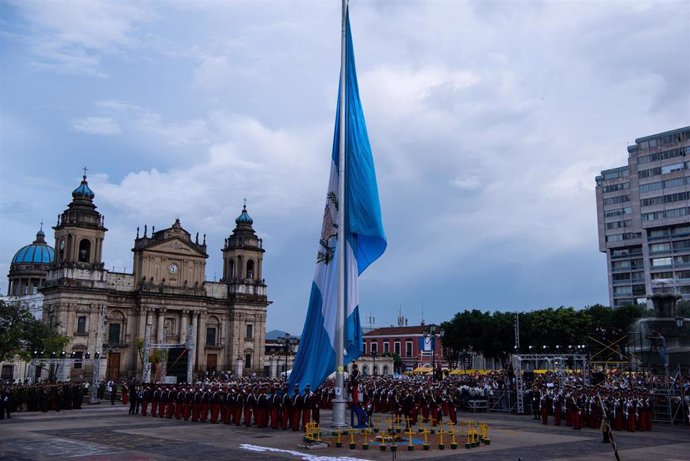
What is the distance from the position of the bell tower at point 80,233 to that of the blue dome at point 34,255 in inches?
984

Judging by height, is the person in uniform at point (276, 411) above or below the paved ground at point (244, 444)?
above

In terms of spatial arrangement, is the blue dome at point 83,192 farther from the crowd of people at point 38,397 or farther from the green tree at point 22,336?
the crowd of people at point 38,397

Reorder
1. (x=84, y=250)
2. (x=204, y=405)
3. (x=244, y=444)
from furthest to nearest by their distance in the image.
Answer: (x=84, y=250) → (x=204, y=405) → (x=244, y=444)

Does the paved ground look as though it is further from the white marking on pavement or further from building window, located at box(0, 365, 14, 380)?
building window, located at box(0, 365, 14, 380)

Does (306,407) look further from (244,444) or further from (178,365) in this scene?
(178,365)

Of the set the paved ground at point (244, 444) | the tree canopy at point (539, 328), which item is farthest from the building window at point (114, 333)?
the paved ground at point (244, 444)

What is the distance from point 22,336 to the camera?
47531 millimetres

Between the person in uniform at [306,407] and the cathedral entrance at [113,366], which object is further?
the cathedral entrance at [113,366]

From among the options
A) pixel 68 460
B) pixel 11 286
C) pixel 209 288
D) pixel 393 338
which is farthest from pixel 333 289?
pixel 393 338

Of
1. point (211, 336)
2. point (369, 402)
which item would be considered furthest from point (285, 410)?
point (211, 336)

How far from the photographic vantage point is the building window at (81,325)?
61.4 metres

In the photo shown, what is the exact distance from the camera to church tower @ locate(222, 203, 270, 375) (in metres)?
74.1

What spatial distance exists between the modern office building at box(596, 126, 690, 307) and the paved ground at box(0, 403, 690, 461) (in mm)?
65267

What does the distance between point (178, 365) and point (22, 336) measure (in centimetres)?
1191
